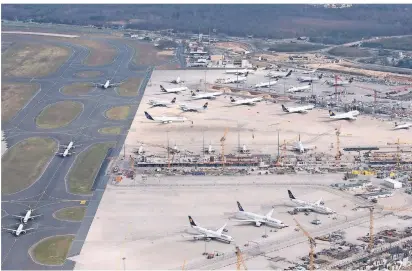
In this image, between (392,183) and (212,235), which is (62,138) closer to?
(212,235)

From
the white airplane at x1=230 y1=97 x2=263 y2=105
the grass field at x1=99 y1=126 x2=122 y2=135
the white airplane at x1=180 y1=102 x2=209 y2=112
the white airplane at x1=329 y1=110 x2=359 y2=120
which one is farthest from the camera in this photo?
the white airplane at x1=230 y1=97 x2=263 y2=105

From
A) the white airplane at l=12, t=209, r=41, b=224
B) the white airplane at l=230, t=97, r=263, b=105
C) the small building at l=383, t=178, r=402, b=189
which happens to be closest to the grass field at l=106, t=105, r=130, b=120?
the white airplane at l=230, t=97, r=263, b=105

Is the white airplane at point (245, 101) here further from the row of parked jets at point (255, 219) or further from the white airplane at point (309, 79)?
the row of parked jets at point (255, 219)

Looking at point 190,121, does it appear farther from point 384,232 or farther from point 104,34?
point 104,34

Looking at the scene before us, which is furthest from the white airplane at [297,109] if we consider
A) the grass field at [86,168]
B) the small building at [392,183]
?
the small building at [392,183]

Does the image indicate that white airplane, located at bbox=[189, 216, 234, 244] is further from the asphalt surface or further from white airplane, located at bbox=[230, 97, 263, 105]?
white airplane, located at bbox=[230, 97, 263, 105]

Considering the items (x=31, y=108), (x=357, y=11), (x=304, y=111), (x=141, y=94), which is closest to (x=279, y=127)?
(x=304, y=111)

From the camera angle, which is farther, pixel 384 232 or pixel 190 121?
pixel 190 121

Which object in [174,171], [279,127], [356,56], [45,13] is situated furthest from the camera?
[45,13]
